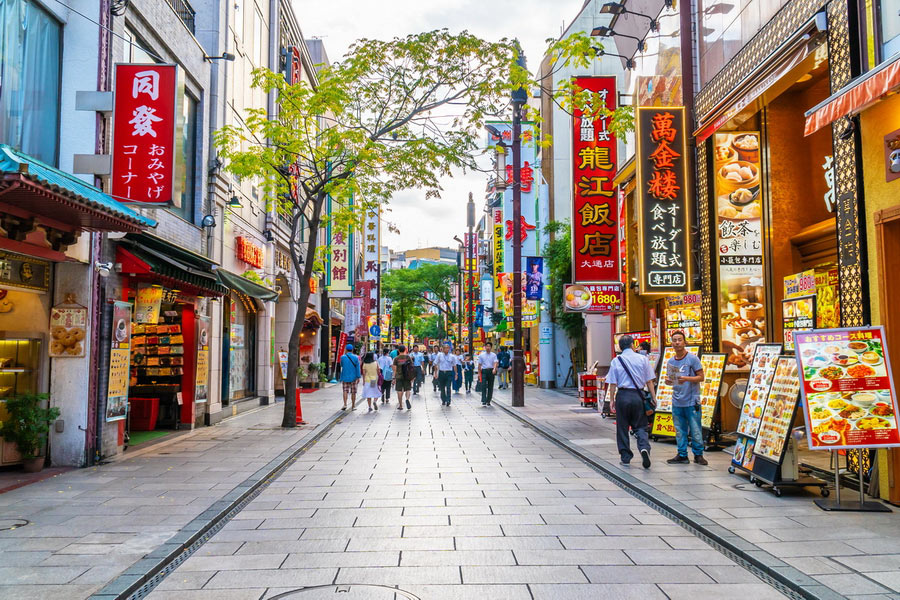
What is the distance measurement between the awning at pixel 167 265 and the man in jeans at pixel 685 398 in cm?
775

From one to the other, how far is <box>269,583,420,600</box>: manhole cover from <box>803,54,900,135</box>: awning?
5.84 meters

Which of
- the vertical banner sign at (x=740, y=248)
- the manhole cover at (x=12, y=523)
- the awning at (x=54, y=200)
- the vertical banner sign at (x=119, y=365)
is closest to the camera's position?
the manhole cover at (x=12, y=523)

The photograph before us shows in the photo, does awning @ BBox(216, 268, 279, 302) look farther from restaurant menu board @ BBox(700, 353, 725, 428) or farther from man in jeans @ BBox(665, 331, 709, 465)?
restaurant menu board @ BBox(700, 353, 725, 428)

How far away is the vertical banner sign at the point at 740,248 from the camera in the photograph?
12.4m

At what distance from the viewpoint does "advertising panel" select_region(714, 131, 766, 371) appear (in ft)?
40.7

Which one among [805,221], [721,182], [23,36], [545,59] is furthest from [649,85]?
[545,59]

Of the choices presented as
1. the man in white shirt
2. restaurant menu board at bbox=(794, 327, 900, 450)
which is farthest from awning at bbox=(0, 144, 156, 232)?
the man in white shirt

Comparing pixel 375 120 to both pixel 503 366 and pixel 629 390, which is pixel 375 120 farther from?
pixel 503 366

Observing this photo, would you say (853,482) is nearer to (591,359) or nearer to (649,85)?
(649,85)

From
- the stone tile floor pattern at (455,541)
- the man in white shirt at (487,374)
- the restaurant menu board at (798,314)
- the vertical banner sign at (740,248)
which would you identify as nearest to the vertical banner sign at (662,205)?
the vertical banner sign at (740,248)

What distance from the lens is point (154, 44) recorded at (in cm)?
1277

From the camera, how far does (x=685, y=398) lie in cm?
1009

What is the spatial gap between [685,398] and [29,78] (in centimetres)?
972

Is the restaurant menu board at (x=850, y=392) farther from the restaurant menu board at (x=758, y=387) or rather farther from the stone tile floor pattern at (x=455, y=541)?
the stone tile floor pattern at (x=455, y=541)
